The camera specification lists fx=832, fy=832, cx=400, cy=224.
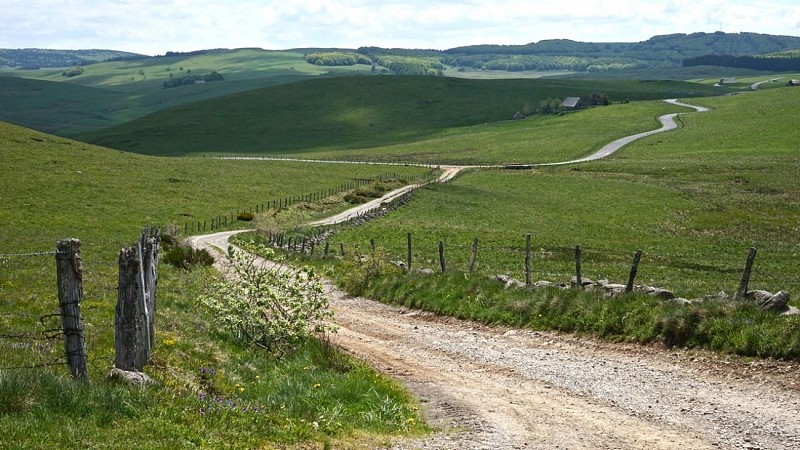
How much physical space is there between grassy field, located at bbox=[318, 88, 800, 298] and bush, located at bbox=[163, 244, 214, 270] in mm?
11064

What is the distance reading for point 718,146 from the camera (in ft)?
404

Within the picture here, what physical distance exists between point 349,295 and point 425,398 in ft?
50.4

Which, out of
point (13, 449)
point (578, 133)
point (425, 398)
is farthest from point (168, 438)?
point (578, 133)

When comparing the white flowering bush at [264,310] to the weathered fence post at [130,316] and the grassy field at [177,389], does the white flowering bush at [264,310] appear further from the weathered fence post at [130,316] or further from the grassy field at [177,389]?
the weathered fence post at [130,316]

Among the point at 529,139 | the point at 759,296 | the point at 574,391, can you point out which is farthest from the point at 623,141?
the point at 574,391

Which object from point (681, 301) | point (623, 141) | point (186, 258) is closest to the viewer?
point (681, 301)

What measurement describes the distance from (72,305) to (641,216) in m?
65.1

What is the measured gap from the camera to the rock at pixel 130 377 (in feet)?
42.8

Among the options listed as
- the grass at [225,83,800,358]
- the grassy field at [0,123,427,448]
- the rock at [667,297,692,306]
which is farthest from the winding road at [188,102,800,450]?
the rock at [667,297,692,306]

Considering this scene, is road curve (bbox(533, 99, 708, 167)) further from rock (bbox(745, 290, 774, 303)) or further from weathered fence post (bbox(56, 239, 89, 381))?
weathered fence post (bbox(56, 239, 89, 381))

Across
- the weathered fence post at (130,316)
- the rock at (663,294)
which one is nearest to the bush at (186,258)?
the rock at (663,294)

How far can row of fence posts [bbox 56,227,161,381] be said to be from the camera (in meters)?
12.9

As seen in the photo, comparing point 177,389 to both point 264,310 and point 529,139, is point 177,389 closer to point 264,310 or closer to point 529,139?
point 264,310

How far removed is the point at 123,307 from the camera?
46.5 ft
